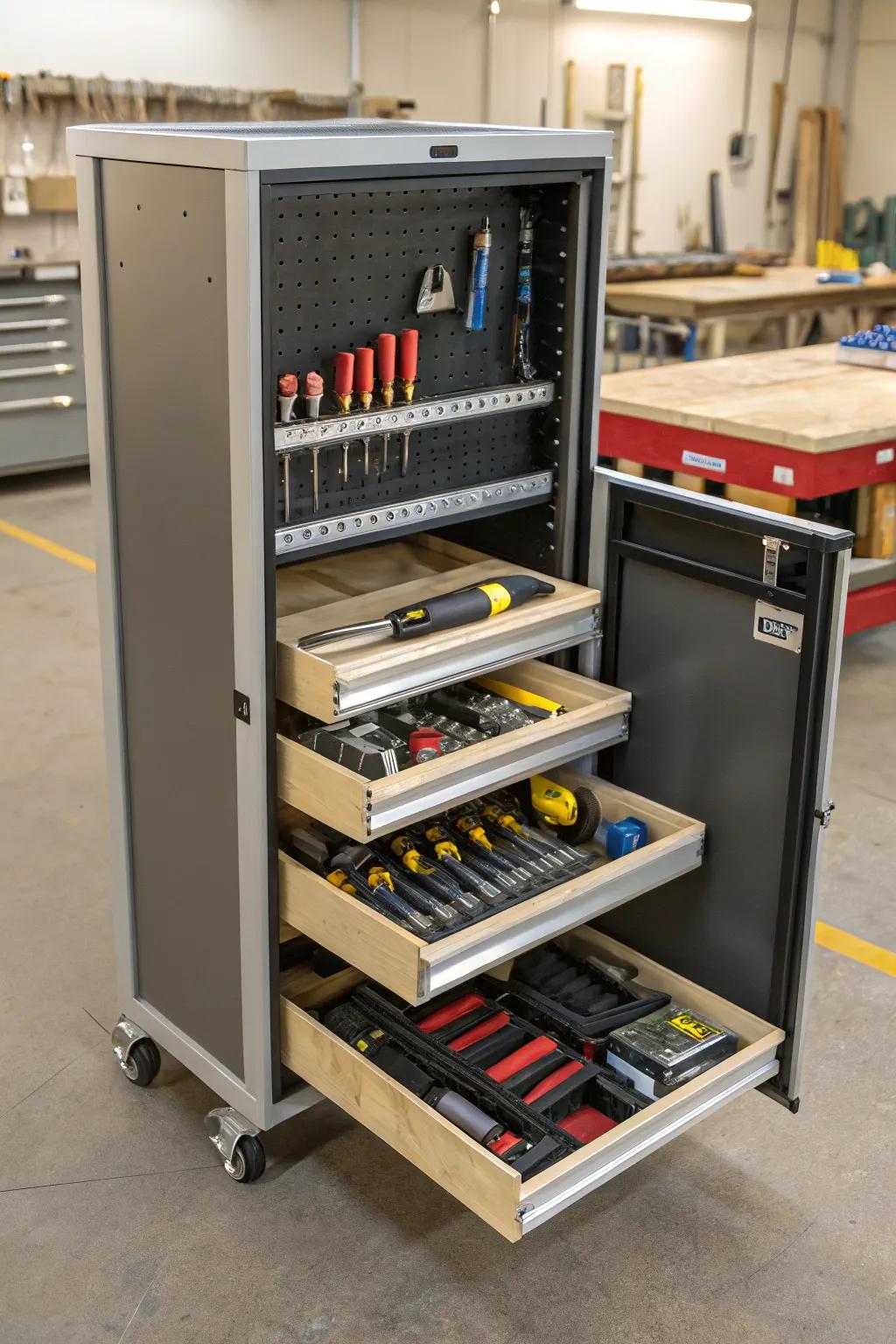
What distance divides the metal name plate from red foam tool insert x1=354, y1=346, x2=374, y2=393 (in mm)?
637

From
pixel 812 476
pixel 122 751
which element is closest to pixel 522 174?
pixel 122 751

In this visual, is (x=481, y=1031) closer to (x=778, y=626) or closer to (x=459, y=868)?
(x=459, y=868)

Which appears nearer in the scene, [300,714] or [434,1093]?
[434,1093]

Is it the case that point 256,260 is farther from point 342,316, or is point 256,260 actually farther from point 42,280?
point 42,280

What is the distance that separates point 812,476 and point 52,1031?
2.39 metres

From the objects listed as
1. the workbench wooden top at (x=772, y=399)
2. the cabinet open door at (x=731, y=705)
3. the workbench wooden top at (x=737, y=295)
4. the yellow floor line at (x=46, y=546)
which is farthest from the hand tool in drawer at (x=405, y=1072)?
the workbench wooden top at (x=737, y=295)

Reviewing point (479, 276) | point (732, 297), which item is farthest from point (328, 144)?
point (732, 297)

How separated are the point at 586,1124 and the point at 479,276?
1.28m

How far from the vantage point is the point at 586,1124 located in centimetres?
198

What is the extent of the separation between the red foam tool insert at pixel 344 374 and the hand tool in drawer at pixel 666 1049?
106 centimetres

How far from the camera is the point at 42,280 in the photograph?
5781 mm

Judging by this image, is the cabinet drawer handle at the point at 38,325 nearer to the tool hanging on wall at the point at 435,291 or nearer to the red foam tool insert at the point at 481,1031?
the tool hanging on wall at the point at 435,291

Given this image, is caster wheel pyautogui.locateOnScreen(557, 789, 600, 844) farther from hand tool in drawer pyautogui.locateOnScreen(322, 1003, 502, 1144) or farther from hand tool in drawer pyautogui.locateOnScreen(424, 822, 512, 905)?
hand tool in drawer pyautogui.locateOnScreen(322, 1003, 502, 1144)

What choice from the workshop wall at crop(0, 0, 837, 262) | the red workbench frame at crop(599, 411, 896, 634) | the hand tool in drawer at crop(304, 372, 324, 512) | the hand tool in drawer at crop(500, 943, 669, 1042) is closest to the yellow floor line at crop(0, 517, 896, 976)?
the hand tool in drawer at crop(500, 943, 669, 1042)
